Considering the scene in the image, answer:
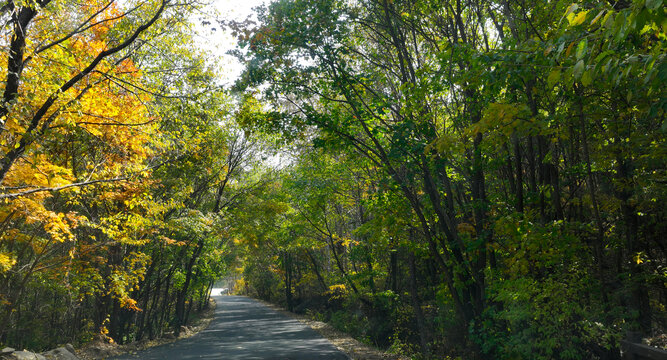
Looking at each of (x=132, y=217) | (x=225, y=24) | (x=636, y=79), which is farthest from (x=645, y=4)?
(x=132, y=217)

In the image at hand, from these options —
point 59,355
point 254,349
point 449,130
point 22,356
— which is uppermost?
point 449,130

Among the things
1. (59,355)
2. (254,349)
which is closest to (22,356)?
(59,355)

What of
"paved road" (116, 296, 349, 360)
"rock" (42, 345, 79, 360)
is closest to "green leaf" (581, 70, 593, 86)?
"paved road" (116, 296, 349, 360)

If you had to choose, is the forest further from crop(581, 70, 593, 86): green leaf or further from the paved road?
the paved road

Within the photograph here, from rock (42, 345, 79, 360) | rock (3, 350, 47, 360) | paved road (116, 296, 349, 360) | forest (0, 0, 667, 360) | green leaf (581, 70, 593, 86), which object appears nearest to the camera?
green leaf (581, 70, 593, 86)

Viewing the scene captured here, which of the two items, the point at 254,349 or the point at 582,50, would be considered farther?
the point at 254,349

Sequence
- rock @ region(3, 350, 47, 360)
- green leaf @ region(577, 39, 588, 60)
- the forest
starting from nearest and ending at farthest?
green leaf @ region(577, 39, 588, 60)
the forest
rock @ region(3, 350, 47, 360)

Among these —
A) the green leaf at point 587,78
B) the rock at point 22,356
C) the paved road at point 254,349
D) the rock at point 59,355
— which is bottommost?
the paved road at point 254,349

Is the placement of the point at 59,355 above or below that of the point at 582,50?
below

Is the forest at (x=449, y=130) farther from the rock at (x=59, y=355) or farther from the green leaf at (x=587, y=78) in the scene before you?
the rock at (x=59, y=355)

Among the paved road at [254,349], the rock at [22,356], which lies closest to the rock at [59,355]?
the rock at [22,356]

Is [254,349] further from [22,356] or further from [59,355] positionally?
[22,356]

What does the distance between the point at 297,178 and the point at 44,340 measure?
14.2 meters

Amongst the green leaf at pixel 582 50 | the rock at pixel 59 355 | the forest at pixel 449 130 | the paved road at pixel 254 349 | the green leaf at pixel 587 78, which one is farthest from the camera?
the paved road at pixel 254 349
